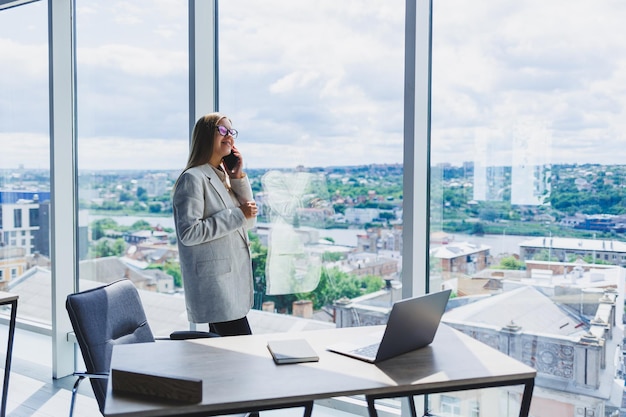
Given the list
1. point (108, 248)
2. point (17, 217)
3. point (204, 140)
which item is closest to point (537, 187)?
point (204, 140)

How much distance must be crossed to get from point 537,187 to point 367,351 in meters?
1.32

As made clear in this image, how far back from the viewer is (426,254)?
10.8 ft

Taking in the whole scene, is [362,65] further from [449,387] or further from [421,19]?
[449,387]

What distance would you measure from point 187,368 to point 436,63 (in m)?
2.04

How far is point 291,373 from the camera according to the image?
78.1 inches

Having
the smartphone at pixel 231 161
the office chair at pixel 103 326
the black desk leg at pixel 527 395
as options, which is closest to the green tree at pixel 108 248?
the smartphone at pixel 231 161

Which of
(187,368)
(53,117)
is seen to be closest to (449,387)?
(187,368)

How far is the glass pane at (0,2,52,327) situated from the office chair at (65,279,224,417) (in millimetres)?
2365

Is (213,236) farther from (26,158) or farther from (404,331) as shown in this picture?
(26,158)

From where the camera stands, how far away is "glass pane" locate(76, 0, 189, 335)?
414 cm

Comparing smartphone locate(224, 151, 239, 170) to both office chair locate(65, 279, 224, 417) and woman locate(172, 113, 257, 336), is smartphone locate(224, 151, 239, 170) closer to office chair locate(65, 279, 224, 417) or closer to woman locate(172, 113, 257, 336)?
woman locate(172, 113, 257, 336)

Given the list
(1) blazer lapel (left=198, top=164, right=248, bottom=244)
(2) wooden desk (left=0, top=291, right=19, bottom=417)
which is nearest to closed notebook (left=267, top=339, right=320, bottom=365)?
(1) blazer lapel (left=198, top=164, right=248, bottom=244)

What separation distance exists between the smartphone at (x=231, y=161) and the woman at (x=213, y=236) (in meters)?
0.08

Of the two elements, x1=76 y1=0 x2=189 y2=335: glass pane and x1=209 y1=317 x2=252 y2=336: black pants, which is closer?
x1=209 y1=317 x2=252 y2=336: black pants
